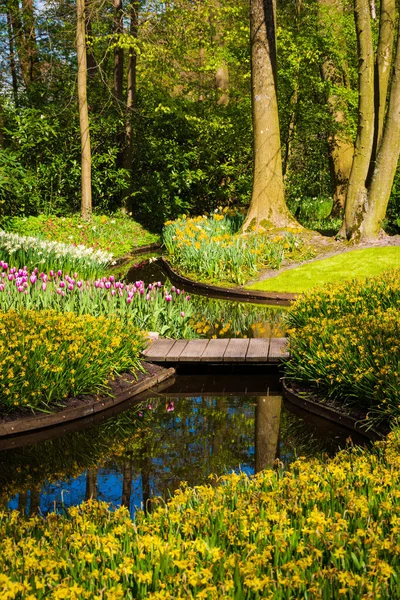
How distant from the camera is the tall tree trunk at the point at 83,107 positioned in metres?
18.1

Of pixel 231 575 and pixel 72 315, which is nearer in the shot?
A: pixel 231 575

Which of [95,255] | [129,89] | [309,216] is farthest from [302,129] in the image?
[95,255]

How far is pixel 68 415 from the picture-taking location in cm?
705

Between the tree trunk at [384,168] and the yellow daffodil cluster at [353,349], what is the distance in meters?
6.68

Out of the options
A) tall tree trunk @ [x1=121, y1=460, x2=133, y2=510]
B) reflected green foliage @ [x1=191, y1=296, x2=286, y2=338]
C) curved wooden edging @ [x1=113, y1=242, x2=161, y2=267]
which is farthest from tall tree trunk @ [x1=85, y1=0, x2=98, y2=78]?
tall tree trunk @ [x1=121, y1=460, x2=133, y2=510]

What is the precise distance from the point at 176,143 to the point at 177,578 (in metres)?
20.7

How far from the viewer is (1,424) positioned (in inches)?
261

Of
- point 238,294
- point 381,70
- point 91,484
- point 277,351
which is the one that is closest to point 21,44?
point 381,70

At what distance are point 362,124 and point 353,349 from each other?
972 centimetres

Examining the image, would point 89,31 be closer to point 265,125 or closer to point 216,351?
point 265,125

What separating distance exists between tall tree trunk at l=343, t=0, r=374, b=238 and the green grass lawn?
42.3 inches

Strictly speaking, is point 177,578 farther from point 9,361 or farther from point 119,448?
point 9,361

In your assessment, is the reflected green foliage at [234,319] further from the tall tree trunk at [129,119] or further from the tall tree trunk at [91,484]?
the tall tree trunk at [129,119]

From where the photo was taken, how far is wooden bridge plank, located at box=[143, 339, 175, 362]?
8.82 meters
